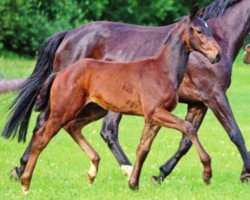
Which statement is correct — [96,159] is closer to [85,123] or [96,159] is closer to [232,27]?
[85,123]

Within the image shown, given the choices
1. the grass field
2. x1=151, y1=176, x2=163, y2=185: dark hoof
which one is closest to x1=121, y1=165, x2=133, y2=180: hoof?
the grass field

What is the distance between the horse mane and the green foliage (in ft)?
64.2

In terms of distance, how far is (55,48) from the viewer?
37.8ft

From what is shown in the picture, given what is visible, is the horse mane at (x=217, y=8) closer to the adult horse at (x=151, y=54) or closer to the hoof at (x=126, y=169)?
the adult horse at (x=151, y=54)

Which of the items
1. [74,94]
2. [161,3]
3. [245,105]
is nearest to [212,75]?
[74,94]

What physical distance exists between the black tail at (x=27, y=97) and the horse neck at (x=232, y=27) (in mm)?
2221

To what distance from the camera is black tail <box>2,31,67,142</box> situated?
1062 centimetres

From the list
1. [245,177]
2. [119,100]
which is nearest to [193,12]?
[119,100]

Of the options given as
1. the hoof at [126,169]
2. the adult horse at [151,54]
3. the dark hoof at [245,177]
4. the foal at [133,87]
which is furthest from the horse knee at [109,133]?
the foal at [133,87]

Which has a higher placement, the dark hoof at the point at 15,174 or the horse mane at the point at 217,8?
the horse mane at the point at 217,8

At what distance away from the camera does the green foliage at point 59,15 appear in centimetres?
3185

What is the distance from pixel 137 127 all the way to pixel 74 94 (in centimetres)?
832

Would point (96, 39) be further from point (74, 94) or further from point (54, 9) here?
point (54, 9)

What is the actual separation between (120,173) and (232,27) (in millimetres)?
2296
